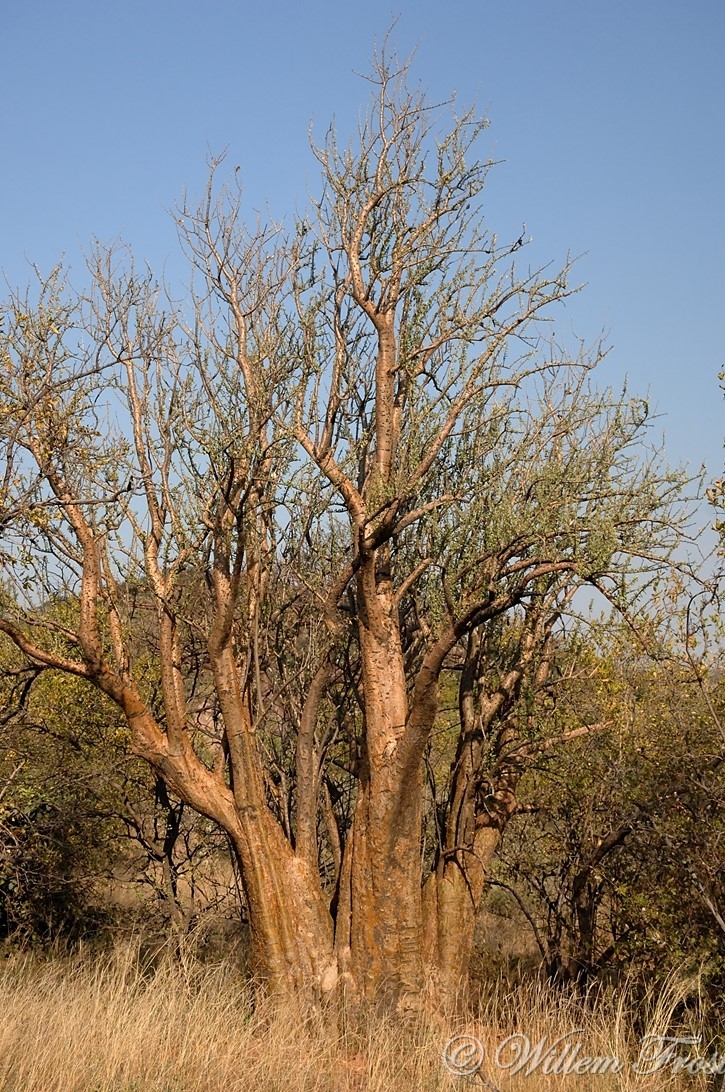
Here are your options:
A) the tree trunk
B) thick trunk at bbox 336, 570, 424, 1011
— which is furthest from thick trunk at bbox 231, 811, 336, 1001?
the tree trunk

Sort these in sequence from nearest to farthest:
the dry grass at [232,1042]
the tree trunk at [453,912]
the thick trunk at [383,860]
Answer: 1. the dry grass at [232,1042]
2. the thick trunk at [383,860]
3. the tree trunk at [453,912]

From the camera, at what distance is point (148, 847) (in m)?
11.0

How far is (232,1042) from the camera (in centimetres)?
665

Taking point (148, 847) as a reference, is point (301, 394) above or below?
above

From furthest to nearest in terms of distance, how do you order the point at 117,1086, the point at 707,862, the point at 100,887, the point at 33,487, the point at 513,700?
1. the point at 100,887
2. the point at 513,700
3. the point at 707,862
4. the point at 33,487
5. the point at 117,1086

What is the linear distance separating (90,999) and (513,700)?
14.0 feet

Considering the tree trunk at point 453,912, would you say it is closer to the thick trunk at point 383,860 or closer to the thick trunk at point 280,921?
the thick trunk at point 383,860

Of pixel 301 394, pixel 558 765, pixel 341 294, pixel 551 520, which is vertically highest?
pixel 341 294

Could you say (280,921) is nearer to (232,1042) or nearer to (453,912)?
(453,912)

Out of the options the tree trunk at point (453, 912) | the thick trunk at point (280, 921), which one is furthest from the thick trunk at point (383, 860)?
the tree trunk at point (453, 912)

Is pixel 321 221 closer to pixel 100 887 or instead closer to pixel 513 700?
pixel 513 700

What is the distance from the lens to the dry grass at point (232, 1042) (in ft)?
19.6

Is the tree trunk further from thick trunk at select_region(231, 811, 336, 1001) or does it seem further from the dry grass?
thick trunk at select_region(231, 811, 336, 1001)

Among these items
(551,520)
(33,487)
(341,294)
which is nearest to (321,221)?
(341,294)
